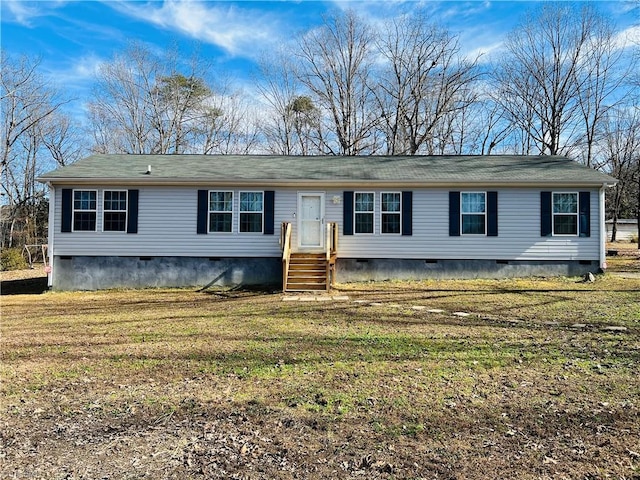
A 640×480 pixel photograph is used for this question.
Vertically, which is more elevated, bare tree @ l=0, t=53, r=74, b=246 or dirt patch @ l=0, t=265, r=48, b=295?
bare tree @ l=0, t=53, r=74, b=246

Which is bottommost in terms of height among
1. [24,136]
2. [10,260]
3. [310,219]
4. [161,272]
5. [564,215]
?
[161,272]

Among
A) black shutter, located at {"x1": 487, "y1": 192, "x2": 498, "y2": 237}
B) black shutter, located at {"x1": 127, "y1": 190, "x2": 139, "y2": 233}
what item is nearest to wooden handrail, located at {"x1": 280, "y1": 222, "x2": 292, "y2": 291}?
black shutter, located at {"x1": 127, "y1": 190, "x2": 139, "y2": 233}

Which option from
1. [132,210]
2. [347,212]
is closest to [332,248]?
[347,212]

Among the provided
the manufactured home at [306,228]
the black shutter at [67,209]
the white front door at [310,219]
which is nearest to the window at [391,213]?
the manufactured home at [306,228]

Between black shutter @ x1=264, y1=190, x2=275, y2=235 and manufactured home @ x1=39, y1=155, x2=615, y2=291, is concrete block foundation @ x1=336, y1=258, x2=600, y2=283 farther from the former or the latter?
black shutter @ x1=264, y1=190, x2=275, y2=235

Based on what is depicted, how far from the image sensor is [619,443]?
294 centimetres

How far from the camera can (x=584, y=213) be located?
479 inches

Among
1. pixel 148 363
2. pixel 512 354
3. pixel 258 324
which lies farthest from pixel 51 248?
pixel 512 354

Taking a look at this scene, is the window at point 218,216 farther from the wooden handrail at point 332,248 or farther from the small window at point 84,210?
the small window at point 84,210

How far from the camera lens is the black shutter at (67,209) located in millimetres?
12258

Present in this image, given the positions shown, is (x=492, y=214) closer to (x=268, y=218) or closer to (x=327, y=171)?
(x=327, y=171)

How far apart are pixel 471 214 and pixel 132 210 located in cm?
1015

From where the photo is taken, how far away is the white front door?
492 inches

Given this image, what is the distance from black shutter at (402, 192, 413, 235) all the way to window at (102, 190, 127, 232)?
8.38m
